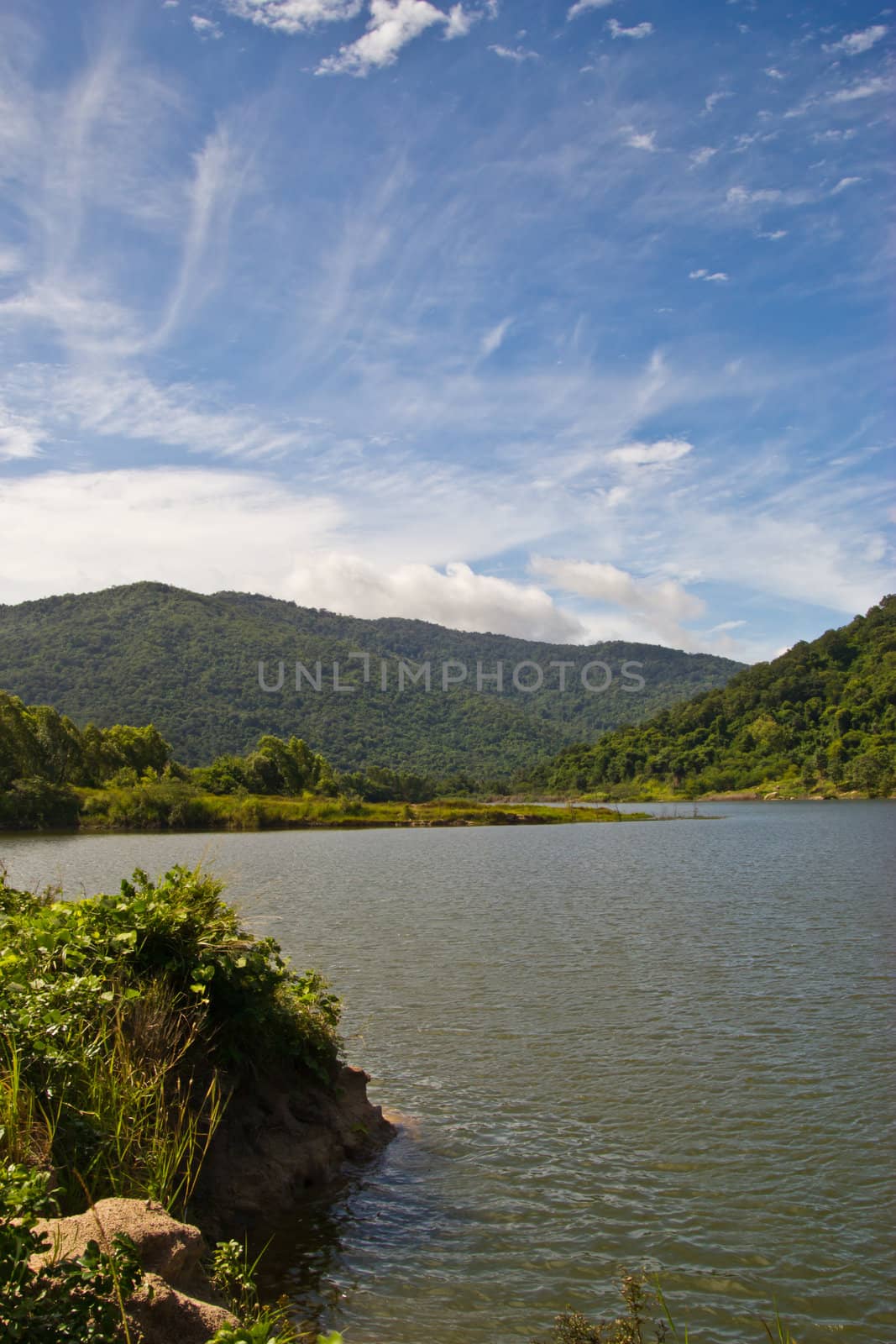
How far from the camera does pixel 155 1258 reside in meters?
6.38

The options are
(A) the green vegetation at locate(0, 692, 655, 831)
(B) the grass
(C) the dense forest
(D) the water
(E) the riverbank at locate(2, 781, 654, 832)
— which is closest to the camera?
(D) the water

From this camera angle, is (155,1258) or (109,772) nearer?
(155,1258)

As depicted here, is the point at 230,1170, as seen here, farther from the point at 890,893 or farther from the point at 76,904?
the point at 890,893

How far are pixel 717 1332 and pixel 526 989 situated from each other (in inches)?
518

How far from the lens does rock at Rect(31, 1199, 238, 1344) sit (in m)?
5.82

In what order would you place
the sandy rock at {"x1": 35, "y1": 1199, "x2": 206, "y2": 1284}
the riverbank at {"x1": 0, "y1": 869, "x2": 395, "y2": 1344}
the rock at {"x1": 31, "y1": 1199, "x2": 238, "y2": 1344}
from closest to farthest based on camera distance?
1. the riverbank at {"x1": 0, "y1": 869, "x2": 395, "y2": 1344}
2. the rock at {"x1": 31, "y1": 1199, "x2": 238, "y2": 1344}
3. the sandy rock at {"x1": 35, "y1": 1199, "x2": 206, "y2": 1284}

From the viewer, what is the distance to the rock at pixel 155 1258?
5.82m

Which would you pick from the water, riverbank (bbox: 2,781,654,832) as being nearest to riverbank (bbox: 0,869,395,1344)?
the water

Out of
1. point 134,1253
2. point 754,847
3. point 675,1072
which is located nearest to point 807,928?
point 675,1072

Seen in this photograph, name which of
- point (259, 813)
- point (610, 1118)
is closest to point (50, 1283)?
point (610, 1118)

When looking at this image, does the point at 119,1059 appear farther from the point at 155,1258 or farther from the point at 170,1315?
the point at 170,1315

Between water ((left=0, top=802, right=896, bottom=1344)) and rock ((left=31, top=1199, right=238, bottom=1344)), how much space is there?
2.66 metres

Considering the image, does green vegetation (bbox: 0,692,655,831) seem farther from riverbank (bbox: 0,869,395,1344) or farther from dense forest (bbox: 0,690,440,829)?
riverbank (bbox: 0,869,395,1344)

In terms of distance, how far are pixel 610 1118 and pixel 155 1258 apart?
348 inches
